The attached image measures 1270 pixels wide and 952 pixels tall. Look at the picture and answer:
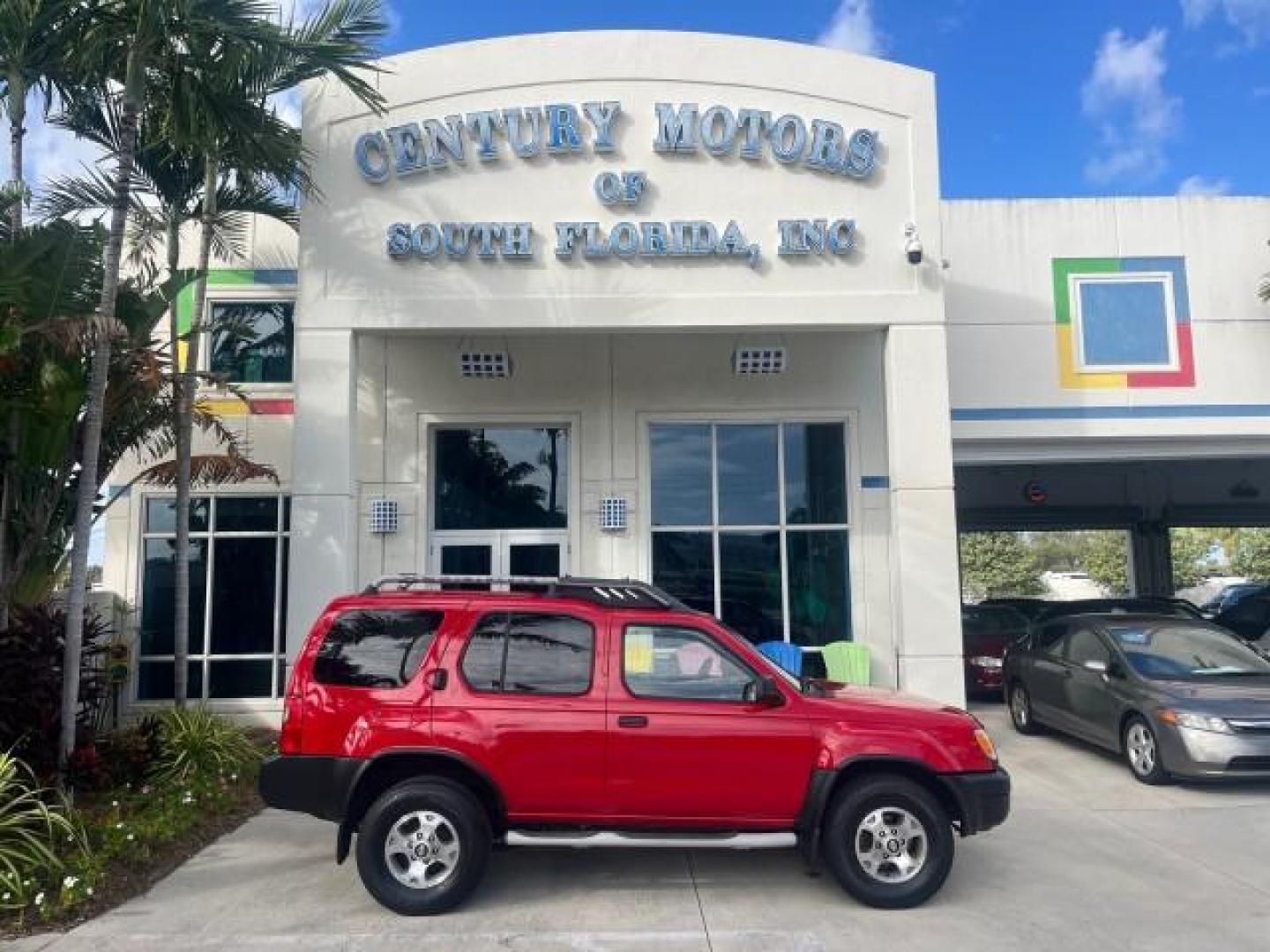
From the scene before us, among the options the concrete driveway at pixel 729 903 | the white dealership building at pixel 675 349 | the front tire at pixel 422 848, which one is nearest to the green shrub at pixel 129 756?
the concrete driveway at pixel 729 903

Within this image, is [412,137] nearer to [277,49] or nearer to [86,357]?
[277,49]

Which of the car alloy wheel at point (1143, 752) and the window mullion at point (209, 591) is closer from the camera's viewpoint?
the car alloy wheel at point (1143, 752)

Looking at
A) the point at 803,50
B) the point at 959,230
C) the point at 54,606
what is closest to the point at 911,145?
the point at 803,50

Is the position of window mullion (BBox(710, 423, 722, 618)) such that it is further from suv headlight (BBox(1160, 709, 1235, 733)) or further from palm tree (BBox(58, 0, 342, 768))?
palm tree (BBox(58, 0, 342, 768))

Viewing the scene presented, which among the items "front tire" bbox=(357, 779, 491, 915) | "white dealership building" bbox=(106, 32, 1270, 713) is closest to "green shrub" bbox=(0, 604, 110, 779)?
"white dealership building" bbox=(106, 32, 1270, 713)

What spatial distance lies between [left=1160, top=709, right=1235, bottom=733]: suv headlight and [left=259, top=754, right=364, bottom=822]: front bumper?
7.02 metres

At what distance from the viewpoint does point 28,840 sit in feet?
19.7

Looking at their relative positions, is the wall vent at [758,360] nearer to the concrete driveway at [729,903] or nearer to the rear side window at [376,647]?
the concrete driveway at [729,903]

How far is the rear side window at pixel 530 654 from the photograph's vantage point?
18.8ft

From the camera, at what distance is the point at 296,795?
558 centimetres

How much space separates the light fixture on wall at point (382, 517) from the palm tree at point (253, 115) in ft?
7.26

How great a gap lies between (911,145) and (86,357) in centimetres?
878

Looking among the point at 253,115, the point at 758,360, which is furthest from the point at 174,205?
the point at 758,360

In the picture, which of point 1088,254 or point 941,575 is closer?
point 941,575
